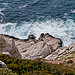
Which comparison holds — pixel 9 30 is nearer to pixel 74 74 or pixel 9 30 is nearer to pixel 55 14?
pixel 55 14

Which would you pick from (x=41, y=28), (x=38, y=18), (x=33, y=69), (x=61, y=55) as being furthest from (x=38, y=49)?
(x=38, y=18)

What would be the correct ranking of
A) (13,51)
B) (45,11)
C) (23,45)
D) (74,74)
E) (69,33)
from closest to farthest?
(74,74) < (13,51) < (23,45) < (69,33) < (45,11)

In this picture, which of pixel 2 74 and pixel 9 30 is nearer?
pixel 2 74

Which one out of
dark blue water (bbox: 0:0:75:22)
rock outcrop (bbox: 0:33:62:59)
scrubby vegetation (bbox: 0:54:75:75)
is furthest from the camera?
dark blue water (bbox: 0:0:75:22)

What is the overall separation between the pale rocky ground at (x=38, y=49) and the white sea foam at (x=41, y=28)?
769 cm

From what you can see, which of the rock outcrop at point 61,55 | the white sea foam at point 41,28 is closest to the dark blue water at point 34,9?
the white sea foam at point 41,28

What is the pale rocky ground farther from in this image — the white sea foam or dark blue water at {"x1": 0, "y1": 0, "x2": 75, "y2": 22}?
dark blue water at {"x1": 0, "y1": 0, "x2": 75, "y2": 22}

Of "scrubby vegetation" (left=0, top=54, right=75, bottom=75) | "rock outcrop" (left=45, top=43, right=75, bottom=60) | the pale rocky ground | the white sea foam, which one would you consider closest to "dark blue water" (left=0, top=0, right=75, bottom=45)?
the white sea foam

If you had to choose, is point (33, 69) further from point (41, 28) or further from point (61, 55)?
point (41, 28)

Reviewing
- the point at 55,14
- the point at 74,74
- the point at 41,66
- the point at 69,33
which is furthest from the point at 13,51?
the point at 55,14

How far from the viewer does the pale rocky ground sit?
32.1 m

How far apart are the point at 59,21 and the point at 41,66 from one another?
48.2 metres

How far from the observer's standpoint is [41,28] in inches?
2483

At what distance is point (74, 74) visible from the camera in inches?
Result: 701
